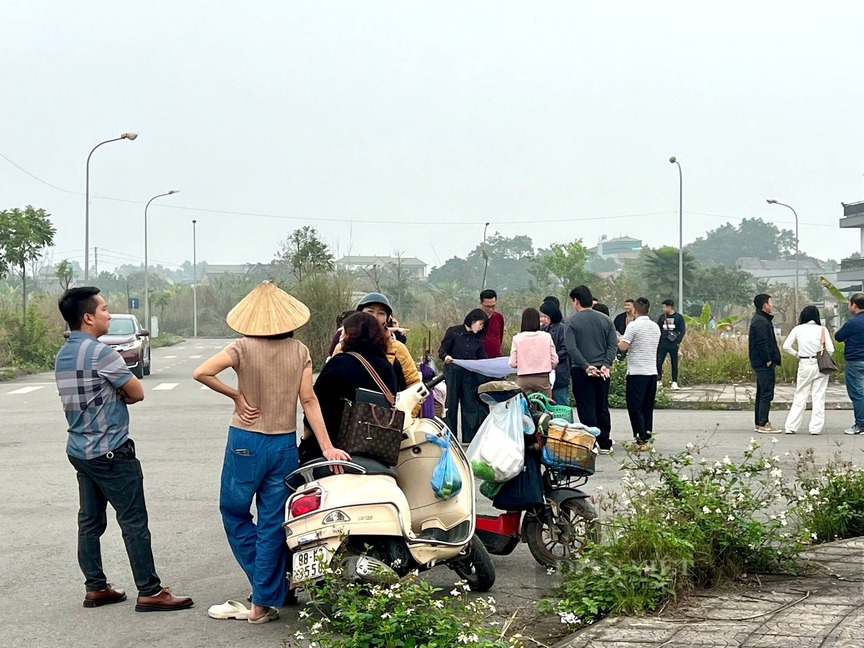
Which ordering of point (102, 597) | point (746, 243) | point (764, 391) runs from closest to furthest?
point (102, 597) < point (764, 391) < point (746, 243)

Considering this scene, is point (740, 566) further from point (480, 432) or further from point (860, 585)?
point (480, 432)

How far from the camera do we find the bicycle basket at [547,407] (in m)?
7.79

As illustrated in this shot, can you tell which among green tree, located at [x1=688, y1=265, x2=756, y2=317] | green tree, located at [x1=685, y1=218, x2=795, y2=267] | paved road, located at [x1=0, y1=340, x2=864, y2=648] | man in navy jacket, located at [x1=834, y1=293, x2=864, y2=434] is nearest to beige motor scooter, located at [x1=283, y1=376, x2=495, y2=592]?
paved road, located at [x1=0, y1=340, x2=864, y2=648]

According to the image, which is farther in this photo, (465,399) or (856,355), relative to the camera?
(856,355)

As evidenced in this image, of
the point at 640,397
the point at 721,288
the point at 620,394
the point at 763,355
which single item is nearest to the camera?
the point at 640,397

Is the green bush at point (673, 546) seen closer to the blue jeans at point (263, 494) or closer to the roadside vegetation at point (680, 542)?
the roadside vegetation at point (680, 542)

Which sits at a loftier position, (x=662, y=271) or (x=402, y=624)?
(x=662, y=271)

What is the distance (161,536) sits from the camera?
29.2 feet

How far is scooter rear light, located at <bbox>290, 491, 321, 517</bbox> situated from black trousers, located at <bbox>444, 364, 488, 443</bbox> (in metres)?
7.77

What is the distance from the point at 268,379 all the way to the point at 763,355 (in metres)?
10.5

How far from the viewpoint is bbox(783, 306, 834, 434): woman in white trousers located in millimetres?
15461

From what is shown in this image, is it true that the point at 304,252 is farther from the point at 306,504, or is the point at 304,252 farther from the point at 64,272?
the point at 306,504

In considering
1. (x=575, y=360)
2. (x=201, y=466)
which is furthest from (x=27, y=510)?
(x=575, y=360)

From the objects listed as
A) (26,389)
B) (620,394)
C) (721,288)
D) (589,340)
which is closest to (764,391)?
(589,340)
